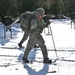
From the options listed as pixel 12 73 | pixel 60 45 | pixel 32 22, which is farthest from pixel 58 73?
pixel 60 45

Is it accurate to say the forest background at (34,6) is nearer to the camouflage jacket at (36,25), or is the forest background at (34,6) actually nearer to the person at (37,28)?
the person at (37,28)

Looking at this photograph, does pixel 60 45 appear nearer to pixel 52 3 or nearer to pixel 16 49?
pixel 16 49

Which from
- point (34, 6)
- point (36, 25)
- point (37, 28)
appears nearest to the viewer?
point (36, 25)

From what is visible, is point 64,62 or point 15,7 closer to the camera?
point 64,62

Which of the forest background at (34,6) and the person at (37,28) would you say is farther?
the forest background at (34,6)

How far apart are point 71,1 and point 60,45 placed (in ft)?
108

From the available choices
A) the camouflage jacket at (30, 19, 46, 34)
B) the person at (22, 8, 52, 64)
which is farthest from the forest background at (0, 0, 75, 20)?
the camouflage jacket at (30, 19, 46, 34)

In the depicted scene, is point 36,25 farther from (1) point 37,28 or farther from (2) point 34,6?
(2) point 34,6

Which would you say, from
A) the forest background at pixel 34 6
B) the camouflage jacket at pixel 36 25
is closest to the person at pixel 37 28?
the camouflage jacket at pixel 36 25

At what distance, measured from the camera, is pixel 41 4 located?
128ft

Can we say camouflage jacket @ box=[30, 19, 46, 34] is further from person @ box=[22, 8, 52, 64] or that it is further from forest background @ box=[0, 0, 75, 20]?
forest background @ box=[0, 0, 75, 20]

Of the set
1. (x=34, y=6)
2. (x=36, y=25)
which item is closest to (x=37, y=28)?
(x=36, y=25)

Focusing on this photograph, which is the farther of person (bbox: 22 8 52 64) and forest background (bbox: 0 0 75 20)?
forest background (bbox: 0 0 75 20)

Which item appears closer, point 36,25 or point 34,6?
point 36,25
